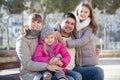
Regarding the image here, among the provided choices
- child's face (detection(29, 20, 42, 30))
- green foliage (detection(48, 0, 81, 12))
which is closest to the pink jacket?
child's face (detection(29, 20, 42, 30))

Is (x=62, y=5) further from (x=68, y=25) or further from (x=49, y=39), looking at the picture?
(x=49, y=39)

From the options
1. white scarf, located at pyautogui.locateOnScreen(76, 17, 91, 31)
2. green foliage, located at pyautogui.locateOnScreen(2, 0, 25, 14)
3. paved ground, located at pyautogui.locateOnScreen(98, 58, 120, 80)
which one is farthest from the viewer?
green foliage, located at pyautogui.locateOnScreen(2, 0, 25, 14)

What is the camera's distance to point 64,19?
4.86 meters

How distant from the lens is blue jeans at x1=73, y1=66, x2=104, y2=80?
16.0ft

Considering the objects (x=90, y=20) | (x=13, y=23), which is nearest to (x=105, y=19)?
(x=13, y=23)

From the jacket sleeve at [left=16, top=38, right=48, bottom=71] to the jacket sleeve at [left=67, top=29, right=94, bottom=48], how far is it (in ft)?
2.34

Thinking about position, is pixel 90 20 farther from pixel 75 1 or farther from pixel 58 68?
pixel 75 1

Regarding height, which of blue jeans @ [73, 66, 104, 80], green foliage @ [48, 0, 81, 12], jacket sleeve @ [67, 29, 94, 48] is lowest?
blue jeans @ [73, 66, 104, 80]

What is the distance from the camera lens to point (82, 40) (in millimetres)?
4914

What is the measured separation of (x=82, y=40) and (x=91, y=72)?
0.42m

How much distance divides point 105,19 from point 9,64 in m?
51.1

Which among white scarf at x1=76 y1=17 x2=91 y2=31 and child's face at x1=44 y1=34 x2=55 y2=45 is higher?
white scarf at x1=76 y1=17 x2=91 y2=31

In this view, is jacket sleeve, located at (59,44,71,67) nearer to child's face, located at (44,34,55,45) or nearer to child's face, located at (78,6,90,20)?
child's face, located at (44,34,55,45)

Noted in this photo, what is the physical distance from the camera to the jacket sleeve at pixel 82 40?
4.80 metres
